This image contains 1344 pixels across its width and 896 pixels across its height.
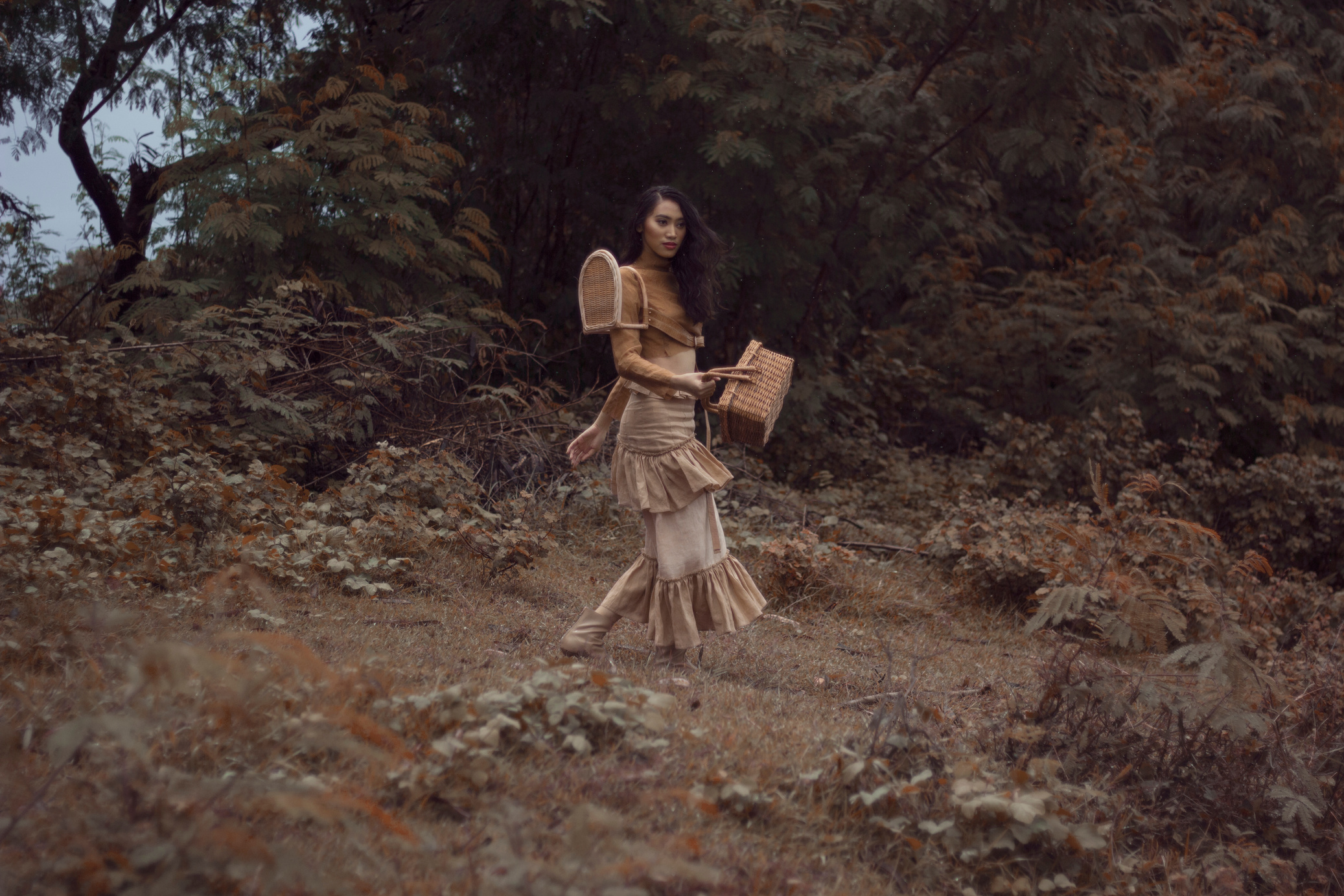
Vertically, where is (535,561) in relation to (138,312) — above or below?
below

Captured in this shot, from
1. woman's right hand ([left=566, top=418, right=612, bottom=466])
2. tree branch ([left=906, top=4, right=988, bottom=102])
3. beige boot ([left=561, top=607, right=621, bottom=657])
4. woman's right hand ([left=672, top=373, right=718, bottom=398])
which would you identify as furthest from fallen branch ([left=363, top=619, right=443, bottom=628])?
tree branch ([left=906, top=4, right=988, bottom=102])

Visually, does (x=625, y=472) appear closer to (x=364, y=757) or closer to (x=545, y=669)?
(x=545, y=669)

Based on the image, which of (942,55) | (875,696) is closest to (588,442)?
(875,696)

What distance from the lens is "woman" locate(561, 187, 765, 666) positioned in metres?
4.44

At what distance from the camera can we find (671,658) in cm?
468

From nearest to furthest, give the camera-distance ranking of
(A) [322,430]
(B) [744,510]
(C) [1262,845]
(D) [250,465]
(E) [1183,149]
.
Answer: (C) [1262,845], (D) [250,465], (A) [322,430], (B) [744,510], (E) [1183,149]

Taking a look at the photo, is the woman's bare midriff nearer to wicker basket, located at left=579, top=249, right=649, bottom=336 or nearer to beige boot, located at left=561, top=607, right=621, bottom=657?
wicker basket, located at left=579, top=249, right=649, bottom=336

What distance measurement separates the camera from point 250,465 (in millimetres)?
6523

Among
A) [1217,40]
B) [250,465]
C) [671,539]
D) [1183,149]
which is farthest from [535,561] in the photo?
[1217,40]

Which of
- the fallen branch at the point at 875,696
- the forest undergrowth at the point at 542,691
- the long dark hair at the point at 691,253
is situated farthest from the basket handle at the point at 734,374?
the fallen branch at the point at 875,696

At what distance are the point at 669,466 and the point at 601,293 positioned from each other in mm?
795

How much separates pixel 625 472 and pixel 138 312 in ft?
16.5

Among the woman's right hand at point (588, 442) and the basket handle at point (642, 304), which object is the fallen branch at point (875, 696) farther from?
the basket handle at point (642, 304)

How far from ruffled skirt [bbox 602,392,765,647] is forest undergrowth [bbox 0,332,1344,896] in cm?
27
